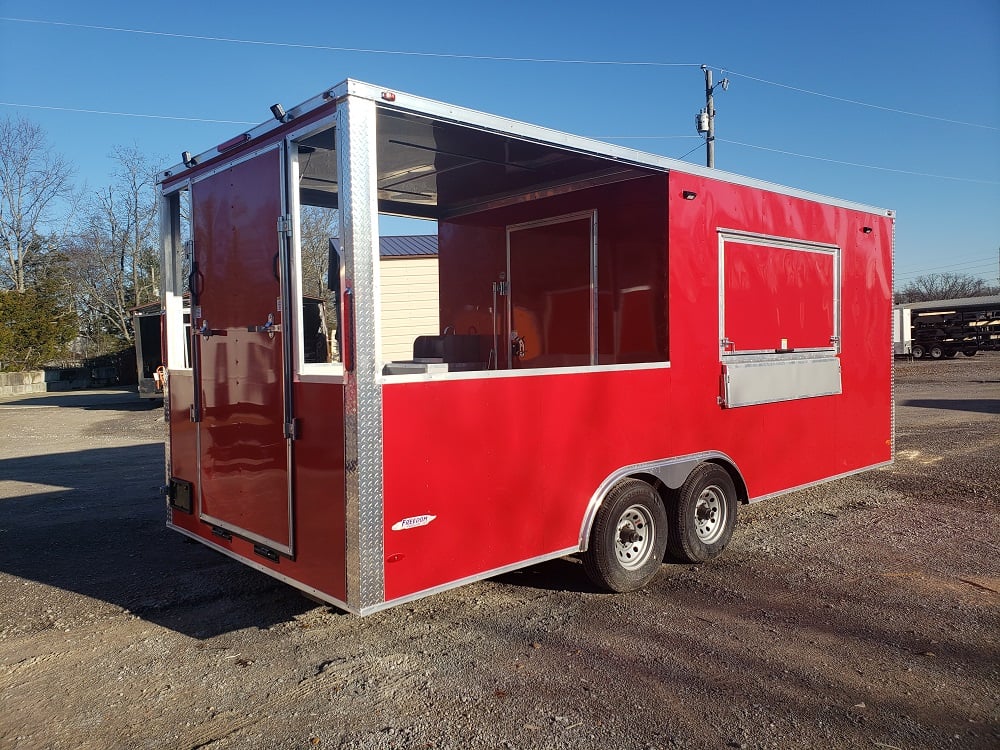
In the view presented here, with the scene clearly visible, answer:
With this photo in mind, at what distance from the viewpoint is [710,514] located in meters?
5.50

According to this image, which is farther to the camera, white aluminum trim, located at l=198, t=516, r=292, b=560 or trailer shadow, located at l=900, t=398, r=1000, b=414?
trailer shadow, located at l=900, t=398, r=1000, b=414

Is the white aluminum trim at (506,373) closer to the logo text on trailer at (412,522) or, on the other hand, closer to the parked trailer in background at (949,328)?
the logo text on trailer at (412,522)

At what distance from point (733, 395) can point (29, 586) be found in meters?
5.14

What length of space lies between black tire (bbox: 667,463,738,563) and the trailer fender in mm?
61

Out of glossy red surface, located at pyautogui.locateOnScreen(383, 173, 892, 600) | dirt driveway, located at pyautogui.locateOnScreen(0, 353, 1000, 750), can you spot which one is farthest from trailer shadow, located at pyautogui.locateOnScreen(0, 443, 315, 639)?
glossy red surface, located at pyautogui.locateOnScreen(383, 173, 892, 600)

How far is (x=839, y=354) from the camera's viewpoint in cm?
672

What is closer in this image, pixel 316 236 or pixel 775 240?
pixel 775 240

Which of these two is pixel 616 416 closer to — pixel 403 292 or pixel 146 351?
pixel 403 292

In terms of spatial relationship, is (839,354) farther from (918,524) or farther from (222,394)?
(222,394)

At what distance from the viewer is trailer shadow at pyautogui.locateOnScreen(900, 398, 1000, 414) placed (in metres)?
15.3

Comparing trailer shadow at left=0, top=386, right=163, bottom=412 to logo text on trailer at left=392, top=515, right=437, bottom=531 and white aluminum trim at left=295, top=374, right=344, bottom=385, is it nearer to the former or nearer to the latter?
white aluminum trim at left=295, top=374, right=344, bottom=385

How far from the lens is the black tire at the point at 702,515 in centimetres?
517

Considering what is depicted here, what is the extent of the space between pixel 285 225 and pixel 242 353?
87 cm

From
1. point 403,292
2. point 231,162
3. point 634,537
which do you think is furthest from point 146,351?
point 634,537
